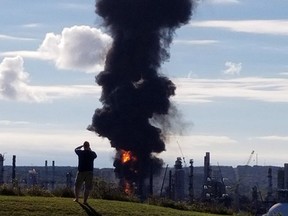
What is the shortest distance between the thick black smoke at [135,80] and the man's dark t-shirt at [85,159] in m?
64.1

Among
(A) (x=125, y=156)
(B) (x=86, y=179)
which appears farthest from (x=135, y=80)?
(B) (x=86, y=179)

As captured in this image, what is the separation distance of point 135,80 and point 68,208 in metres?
70.8

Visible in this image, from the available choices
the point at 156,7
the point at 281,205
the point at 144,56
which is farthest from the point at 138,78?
the point at 281,205

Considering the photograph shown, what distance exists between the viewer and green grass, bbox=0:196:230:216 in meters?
26.3

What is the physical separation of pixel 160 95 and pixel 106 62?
8100 millimetres

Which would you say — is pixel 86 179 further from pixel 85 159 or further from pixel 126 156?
pixel 126 156

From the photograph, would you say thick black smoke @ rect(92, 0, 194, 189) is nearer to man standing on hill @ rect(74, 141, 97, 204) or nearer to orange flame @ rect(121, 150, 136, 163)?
orange flame @ rect(121, 150, 136, 163)

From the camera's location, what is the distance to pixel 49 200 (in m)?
28.6

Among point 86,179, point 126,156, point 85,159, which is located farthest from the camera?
point 126,156

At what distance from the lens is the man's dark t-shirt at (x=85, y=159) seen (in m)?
27.3

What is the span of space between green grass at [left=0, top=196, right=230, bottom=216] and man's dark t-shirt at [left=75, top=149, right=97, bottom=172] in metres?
1.22

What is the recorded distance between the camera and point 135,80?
319 feet

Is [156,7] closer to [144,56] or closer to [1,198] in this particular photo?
[144,56]

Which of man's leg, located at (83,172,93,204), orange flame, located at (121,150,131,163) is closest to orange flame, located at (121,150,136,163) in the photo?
orange flame, located at (121,150,131,163)
